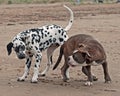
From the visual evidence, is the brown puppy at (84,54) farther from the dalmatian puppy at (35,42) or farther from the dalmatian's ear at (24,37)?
the dalmatian's ear at (24,37)

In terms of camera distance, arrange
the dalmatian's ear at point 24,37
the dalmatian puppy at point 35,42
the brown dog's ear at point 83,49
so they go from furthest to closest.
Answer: the dalmatian's ear at point 24,37 → the dalmatian puppy at point 35,42 → the brown dog's ear at point 83,49

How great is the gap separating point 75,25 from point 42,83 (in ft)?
49.7

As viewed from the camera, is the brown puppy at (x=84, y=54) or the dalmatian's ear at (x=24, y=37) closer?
the brown puppy at (x=84, y=54)

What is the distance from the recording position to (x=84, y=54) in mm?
10508

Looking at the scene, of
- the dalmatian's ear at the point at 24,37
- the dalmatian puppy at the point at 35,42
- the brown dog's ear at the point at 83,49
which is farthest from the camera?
the dalmatian's ear at the point at 24,37

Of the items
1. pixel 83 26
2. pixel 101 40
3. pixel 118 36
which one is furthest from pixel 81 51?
pixel 83 26

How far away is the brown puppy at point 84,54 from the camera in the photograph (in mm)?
10531

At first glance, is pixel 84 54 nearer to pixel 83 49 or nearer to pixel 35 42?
pixel 83 49

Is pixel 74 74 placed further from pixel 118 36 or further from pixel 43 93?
pixel 118 36

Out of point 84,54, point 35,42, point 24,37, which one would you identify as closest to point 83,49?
point 84,54

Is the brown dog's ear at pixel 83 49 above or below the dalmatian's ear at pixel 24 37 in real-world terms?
below

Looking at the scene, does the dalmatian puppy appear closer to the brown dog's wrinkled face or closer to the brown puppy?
the brown puppy

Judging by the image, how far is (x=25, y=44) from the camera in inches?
430

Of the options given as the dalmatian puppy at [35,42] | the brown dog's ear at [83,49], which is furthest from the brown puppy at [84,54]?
the dalmatian puppy at [35,42]
